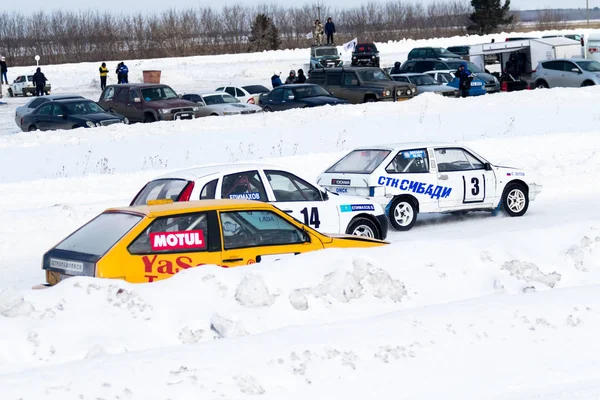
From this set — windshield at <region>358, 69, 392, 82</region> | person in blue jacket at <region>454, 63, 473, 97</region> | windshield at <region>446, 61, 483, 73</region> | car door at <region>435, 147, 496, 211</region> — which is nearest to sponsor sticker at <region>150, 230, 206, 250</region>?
car door at <region>435, 147, 496, 211</region>

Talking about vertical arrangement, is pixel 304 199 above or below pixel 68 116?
below

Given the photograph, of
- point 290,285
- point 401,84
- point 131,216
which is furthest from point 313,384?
point 401,84

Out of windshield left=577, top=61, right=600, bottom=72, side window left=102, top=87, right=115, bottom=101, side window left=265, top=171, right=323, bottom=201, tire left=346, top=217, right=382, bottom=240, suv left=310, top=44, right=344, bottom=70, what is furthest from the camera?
suv left=310, top=44, right=344, bottom=70

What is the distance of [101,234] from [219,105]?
23538 millimetres

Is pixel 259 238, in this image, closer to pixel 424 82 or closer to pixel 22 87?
pixel 424 82

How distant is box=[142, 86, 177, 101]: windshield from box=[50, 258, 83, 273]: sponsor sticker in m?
21.6

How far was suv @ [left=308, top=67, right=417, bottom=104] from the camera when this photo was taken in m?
31.8

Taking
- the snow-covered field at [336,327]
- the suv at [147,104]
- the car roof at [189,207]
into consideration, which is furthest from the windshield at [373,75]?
the car roof at [189,207]

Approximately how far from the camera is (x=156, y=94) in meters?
31.0

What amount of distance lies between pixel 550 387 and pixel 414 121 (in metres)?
19.1

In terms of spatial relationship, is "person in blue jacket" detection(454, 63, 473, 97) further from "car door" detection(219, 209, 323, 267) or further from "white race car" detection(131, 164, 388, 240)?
"car door" detection(219, 209, 323, 267)

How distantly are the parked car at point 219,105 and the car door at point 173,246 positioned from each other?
2248 cm

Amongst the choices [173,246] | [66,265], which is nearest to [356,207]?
[173,246]

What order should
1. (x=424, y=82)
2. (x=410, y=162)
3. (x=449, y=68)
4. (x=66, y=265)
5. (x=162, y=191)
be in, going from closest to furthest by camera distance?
(x=66, y=265) < (x=162, y=191) < (x=410, y=162) < (x=424, y=82) < (x=449, y=68)
